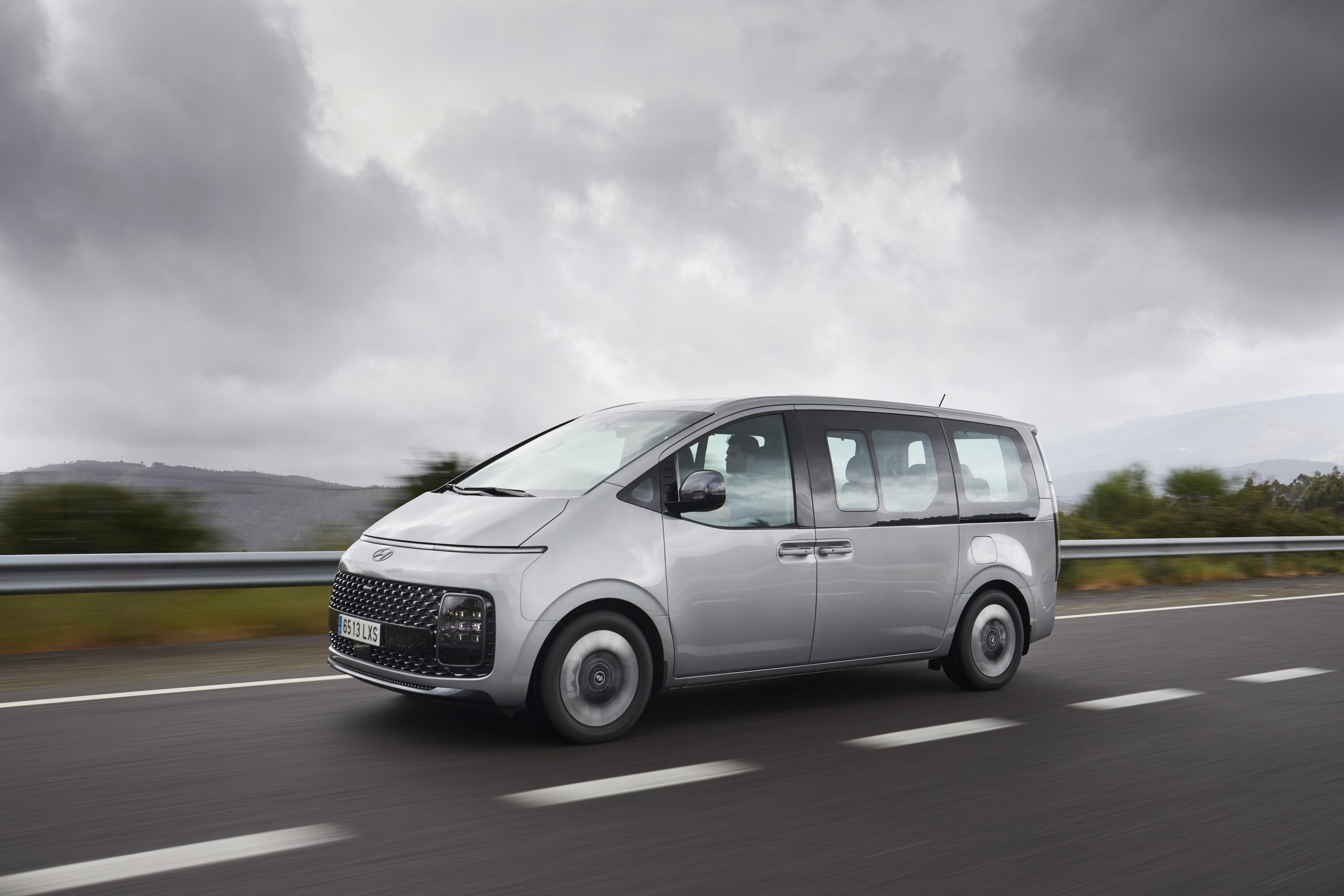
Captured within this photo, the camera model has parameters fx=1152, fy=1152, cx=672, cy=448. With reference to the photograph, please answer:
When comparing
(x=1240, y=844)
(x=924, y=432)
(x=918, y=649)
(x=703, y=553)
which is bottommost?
(x=1240, y=844)

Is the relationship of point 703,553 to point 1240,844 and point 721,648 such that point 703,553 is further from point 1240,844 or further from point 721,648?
point 1240,844

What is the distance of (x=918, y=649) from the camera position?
688 cm

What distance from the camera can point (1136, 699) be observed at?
6.98 metres

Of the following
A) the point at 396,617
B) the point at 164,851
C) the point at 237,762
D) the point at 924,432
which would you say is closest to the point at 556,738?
Answer: the point at 396,617

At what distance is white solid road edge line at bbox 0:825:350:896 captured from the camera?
352 cm

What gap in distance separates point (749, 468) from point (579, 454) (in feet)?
3.02

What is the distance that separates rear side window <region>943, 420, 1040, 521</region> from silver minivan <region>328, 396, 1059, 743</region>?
0.02 meters

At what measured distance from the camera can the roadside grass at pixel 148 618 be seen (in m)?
8.12

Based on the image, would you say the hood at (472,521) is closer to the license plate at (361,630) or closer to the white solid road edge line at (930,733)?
the license plate at (361,630)

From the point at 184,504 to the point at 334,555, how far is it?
1.85 meters

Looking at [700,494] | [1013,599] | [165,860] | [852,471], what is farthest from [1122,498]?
[165,860]

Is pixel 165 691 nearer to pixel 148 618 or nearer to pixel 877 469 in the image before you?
pixel 148 618

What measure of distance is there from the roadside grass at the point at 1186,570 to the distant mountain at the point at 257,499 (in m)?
8.83

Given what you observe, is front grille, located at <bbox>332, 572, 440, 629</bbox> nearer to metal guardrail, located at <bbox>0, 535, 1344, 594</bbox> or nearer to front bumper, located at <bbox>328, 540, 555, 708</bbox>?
front bumper, located at <bbox>328, 540, 555, 708</bbox>
